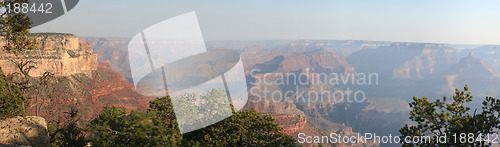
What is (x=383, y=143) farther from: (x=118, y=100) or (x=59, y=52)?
(x=59, y=52)

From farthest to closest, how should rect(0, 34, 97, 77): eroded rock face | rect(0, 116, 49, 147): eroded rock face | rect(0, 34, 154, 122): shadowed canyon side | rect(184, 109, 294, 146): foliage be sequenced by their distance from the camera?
rect(0, 34, 97, 77): eroded rock face, rect(0, 34, 154, 122): shadowed canyon side, rect(184, 109, 294, 146): foliage, rect(0, 116, 49, 147): eroded rock face

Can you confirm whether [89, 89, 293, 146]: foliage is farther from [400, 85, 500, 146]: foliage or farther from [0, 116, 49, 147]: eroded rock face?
[400, 85, 500, 146]: foliage

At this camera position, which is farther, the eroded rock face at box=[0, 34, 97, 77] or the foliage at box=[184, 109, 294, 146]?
the eroded rock face at box=[0, 34, 97, 77]

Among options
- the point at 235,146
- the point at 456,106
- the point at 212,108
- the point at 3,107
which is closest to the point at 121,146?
the point at 235,146

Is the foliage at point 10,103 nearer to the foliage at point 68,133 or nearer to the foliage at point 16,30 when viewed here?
the foliage at point 68,133

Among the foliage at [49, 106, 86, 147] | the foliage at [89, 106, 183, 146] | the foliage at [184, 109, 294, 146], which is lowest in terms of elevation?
the foliage at [49, 106, 86, 147]

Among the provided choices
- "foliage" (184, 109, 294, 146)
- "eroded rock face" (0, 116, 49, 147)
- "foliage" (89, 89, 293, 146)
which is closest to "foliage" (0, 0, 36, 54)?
"foliage" (89, 89, 293, 146)
